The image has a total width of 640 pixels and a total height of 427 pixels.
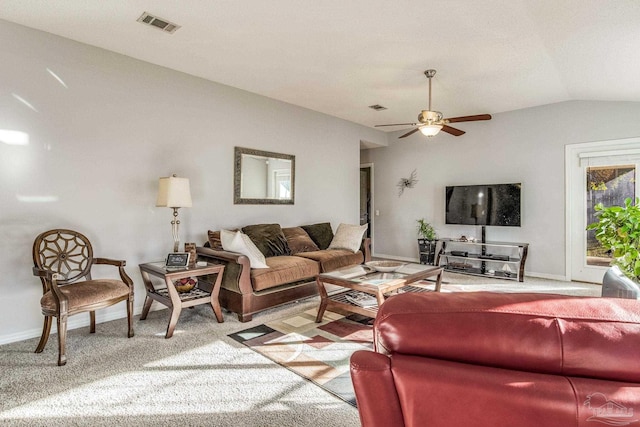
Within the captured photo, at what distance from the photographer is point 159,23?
3029 millimetres

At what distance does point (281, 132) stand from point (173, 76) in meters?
1.67

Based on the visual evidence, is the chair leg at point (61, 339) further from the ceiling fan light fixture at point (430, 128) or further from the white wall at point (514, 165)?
the white wall at point (514, 165)

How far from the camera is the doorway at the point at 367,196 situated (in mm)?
7816

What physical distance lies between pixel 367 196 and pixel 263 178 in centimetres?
354

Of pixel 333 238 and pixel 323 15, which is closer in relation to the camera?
pixel 323 15

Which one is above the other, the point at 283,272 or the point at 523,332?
the point at 523,332

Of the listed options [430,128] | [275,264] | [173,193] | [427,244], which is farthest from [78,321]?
[427,244]

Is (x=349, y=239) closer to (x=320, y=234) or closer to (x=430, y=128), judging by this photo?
(x=320, y=234)

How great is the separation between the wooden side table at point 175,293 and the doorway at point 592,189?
5034mm

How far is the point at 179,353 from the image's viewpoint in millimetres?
2762

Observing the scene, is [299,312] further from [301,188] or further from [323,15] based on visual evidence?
[323,15]

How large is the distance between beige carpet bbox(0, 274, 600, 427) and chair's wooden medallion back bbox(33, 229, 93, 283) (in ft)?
1.85

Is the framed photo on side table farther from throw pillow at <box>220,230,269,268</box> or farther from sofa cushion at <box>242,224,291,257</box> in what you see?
sofa cushion at <box>242,224,291,257</box>

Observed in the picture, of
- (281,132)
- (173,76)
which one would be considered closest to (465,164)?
(281,132)
